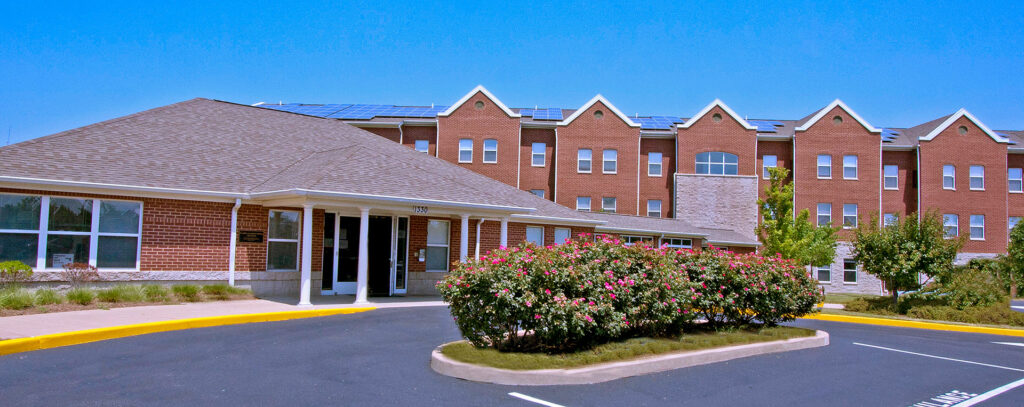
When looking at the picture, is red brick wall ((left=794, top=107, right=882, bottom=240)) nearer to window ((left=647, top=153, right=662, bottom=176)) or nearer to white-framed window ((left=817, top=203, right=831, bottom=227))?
white-framed window ((left=817, top=203, right=831, bottom=227))

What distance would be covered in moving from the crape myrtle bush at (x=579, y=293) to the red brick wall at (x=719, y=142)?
26121 mm

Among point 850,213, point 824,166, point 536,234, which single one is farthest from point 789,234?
point 850,213

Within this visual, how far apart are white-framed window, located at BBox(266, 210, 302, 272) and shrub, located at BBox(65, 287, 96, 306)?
4243 millimetres

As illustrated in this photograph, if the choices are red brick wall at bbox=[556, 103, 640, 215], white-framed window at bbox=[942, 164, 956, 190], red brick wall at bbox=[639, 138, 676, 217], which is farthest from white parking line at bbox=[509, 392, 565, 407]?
white-framed window at bbox=[942, 164, 956, 190]

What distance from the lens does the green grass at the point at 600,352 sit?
8.63m

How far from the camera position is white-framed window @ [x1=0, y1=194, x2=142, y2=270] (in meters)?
14.1

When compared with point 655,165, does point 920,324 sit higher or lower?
lower

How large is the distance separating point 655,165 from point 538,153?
653cm

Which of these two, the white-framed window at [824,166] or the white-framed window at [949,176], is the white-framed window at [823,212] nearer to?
the white-framed window at [824,166]

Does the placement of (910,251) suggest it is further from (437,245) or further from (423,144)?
(423,144)

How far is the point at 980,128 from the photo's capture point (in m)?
37.9

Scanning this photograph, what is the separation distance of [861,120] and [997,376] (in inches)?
1208

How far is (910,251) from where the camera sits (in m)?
20.6

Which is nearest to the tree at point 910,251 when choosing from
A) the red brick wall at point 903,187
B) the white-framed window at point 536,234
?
the white-framed window at point 536,234
